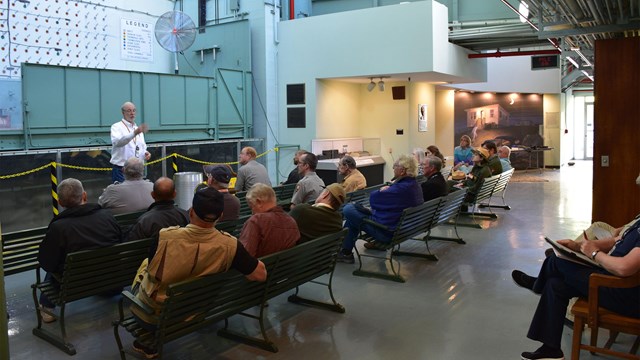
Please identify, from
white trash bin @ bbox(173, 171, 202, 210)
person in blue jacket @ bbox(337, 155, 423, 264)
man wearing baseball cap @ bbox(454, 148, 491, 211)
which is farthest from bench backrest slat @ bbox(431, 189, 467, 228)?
white trash bin @ bbox(173, 171, 202, 210)

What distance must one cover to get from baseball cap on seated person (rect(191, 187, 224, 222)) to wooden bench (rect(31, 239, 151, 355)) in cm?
127

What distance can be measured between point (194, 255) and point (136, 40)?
1127 cm

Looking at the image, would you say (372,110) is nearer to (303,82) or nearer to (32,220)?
(303,82)

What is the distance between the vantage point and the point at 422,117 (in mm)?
15195

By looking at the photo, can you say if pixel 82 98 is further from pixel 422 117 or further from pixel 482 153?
pixel 422 117

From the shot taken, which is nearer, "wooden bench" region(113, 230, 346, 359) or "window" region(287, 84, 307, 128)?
Answer: "wooden bench" region(113, 230, 346, 359)

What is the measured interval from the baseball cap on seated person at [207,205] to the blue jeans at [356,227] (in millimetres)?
3164

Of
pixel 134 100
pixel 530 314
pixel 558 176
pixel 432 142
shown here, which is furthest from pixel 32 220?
pixel 558 176

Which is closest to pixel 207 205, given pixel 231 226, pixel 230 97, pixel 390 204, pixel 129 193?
pixel 231 226

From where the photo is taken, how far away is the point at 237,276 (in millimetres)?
3992

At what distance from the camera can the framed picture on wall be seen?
15.0 m

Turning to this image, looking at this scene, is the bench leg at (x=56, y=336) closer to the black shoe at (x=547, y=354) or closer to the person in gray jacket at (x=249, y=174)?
the black shoe at (x=547, y=354)

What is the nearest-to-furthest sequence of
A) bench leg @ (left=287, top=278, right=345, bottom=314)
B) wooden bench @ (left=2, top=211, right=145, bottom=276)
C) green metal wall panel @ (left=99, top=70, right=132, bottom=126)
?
1. wooden bench @ (left=2, top=211, right=145, bottom=276)
2. bench leg @ (left=287, top=278, right=345, bottom=314)
3. green metal wall panel @ (left=99, top=70, right=132, bottom=126)

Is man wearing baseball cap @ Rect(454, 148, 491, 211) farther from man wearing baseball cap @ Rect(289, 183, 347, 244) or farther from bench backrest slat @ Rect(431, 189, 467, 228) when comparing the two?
man wearing baseball cap @ Rect(289, 183, 347, 244)
